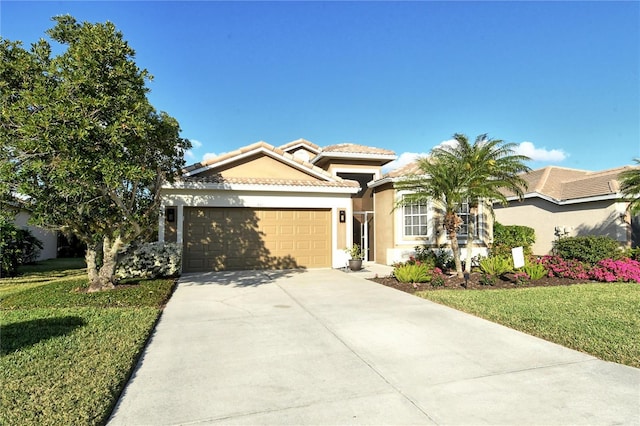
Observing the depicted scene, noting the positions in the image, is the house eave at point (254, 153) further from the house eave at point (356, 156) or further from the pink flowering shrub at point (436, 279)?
the pink flowering shrub at point (436, 279)

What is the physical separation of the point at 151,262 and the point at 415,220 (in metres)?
9.80

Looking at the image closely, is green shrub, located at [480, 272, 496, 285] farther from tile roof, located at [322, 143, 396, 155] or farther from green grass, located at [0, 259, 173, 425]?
green grass, located at [0, 259, 173, 425]

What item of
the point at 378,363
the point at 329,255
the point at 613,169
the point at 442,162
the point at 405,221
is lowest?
the point at 378,363

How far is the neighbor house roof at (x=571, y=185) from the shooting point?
54.0 feet

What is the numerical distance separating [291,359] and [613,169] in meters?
20.8

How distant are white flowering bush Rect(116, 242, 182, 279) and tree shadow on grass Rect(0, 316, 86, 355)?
4.65 m

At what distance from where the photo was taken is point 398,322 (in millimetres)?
6430

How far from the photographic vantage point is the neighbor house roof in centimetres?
1647

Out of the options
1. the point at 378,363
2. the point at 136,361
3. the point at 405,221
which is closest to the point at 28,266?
the point at 136,361

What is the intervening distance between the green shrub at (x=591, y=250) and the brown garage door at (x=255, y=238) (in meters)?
8.43

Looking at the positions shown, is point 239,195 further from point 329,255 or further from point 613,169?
point 613,169

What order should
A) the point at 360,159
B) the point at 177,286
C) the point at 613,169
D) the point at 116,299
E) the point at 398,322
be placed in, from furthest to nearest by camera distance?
1. the point at 613,169
2. the point at 360,159
3. the point at 177,286
4. the point at 116,299
5. the point at 398,322

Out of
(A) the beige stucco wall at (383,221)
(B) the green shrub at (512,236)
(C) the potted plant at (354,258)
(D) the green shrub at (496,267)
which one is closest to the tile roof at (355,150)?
(A) the beige stucco wall at (383,221)

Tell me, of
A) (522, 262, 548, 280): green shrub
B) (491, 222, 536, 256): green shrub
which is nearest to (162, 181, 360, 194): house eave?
(522, 262, 548, 280): green shrub
